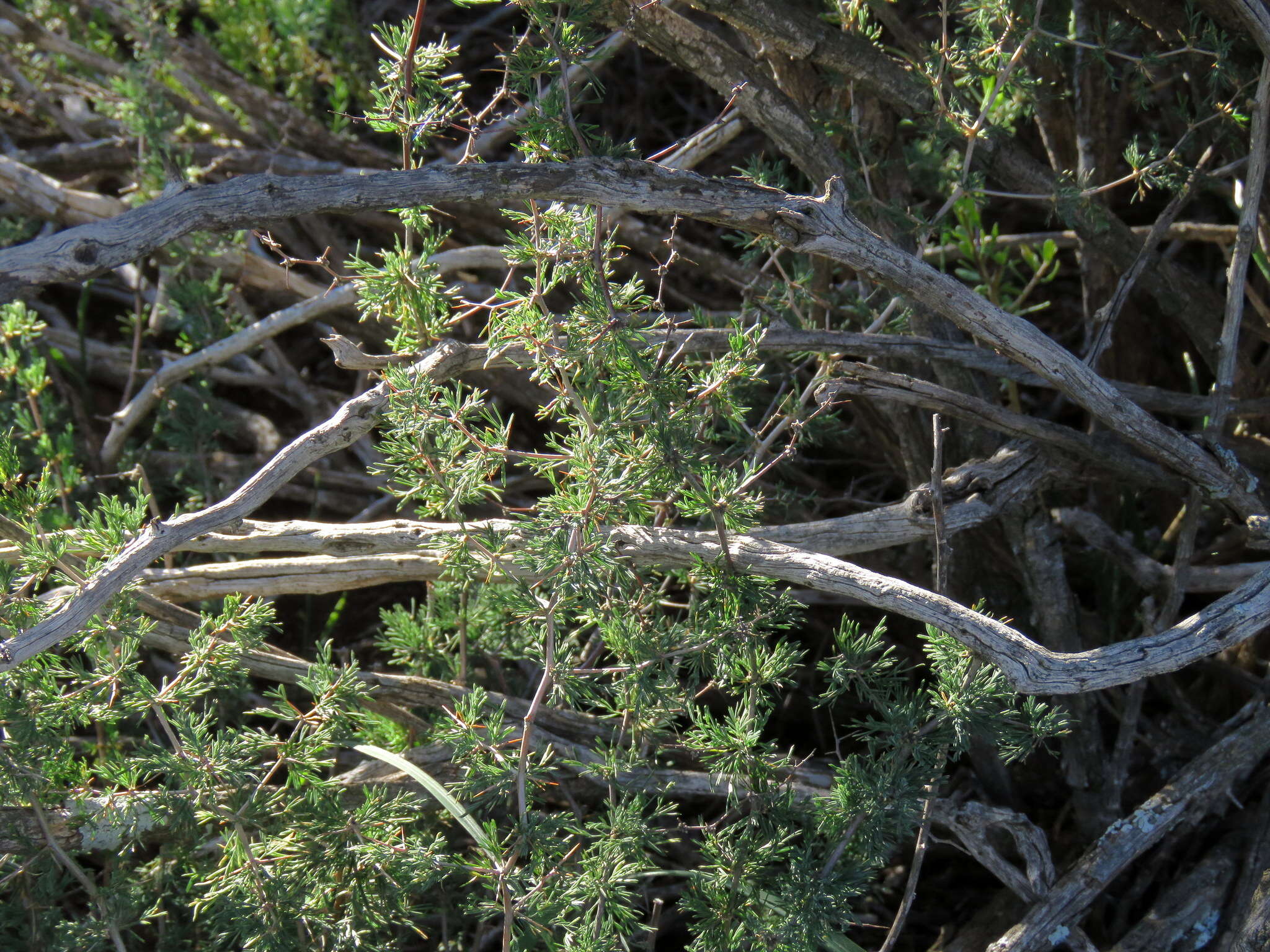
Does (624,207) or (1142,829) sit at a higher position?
(624,207)

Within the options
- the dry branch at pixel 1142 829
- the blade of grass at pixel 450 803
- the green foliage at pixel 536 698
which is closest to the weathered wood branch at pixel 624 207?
the green foliage at pixel 536 698

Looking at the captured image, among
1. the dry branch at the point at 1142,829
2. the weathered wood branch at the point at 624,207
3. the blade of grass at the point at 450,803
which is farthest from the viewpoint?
the dry branch at the point at 1142,829

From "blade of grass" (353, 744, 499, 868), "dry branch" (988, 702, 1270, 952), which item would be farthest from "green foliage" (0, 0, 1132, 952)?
"dry branch" (988, 702, 1270, 952)

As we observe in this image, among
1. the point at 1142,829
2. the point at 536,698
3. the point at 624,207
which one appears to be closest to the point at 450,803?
the point at 536,698

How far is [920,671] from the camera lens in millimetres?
2725

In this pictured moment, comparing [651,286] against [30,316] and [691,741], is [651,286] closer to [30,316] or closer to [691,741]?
[30,316]

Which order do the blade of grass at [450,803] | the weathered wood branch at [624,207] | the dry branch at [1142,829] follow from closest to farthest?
the weathered wood branch at [624,207], the blade of grass at [450,803], the dry branch at [1142,829]

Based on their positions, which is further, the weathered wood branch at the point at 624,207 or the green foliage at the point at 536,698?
the green foliage at the point at 536,698

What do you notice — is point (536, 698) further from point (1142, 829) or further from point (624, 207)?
point (1142, 829)

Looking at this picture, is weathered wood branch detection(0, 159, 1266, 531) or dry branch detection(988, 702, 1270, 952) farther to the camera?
dry branch detection(988, 702, 1270, 952)

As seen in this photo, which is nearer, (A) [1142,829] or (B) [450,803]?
(B) [450,803]

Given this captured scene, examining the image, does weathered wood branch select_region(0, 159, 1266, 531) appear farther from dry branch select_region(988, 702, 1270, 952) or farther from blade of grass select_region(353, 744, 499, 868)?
blade of grass select_region(353, 744, 499, 868)

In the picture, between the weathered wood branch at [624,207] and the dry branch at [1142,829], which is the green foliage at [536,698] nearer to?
the weathered wood branch at [624,207]

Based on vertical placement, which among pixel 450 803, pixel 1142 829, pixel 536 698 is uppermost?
pixel 536 698
